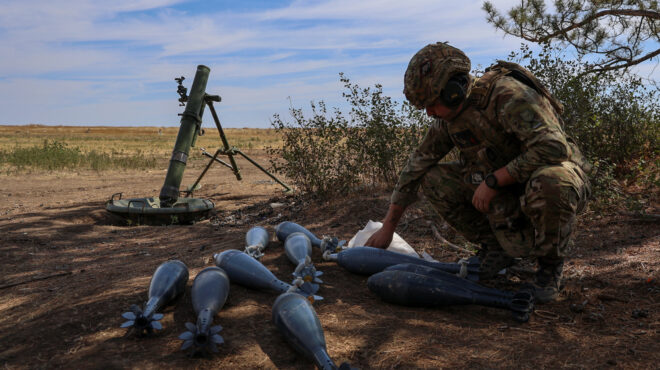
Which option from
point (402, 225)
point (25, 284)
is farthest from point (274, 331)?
point (402, 225)

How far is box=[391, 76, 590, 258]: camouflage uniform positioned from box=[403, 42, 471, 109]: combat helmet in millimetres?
128

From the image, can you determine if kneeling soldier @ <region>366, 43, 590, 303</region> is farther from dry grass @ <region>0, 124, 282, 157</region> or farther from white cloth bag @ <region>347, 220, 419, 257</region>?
dry grass @ <region>0, 124, 282, 157</region>

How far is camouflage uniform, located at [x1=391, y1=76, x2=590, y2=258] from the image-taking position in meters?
2.66

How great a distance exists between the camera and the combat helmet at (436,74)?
9.17 feet

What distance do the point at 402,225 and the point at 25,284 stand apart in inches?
141

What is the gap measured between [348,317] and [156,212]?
16.2ft

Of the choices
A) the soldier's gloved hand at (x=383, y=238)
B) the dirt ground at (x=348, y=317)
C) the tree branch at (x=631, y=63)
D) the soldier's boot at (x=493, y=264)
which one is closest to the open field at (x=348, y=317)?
the dirt ground at (x=348, y=317)

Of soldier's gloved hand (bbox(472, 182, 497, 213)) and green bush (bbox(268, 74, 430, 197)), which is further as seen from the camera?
green bush (bbox(268, 74, 430, 197))

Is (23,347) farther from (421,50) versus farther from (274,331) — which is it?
(421,50)

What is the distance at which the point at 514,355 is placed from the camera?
2.38 m

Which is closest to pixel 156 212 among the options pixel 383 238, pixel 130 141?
pixel 383 238

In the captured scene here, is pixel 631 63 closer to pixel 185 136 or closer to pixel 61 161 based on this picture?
pixel 185 136

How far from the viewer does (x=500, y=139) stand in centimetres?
292

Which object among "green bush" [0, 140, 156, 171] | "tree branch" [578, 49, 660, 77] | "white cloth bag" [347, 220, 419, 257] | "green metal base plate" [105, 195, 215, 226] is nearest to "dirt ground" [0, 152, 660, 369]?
"white cloth bag" [347, 220, 419, 257]
